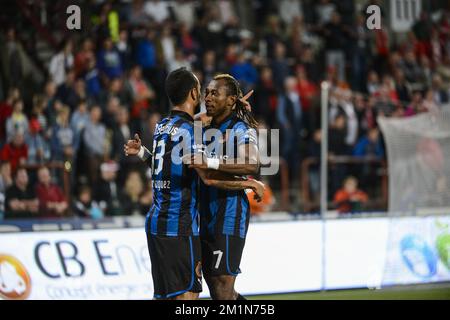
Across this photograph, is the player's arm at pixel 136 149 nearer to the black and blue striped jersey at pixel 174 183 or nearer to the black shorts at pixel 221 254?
the black and blue striped jersey at pixel 174 183

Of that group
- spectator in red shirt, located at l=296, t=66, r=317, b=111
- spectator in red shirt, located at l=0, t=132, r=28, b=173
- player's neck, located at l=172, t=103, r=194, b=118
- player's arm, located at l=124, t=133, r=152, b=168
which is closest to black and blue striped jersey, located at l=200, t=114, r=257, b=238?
player's neck, located at l=172, t=103, r=194, b=118

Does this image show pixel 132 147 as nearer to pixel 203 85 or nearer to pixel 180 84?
pixel 180 84

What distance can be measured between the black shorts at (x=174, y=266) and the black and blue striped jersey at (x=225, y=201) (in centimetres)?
44

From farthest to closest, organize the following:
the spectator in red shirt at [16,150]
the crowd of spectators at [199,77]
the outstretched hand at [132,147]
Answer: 1. the crowd of spectators at [199,77]
2. the spectator in red shirt at [16,150]
3. the outstretched hand at [132,147]

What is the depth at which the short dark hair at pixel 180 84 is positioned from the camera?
7621mm

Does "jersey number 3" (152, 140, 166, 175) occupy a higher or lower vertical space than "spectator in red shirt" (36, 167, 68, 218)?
higher

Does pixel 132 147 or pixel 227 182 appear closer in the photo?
pixel 227 182

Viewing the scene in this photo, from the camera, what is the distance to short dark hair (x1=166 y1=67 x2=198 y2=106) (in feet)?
25.0

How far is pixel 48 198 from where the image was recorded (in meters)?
13.8

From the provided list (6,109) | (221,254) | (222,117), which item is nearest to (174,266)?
(221,254)

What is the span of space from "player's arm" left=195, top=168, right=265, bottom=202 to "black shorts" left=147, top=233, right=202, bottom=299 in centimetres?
50

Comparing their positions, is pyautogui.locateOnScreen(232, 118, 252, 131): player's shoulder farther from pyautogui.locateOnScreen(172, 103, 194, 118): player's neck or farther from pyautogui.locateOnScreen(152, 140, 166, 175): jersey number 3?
pyautogui.locateOnScreen(152, 140, 166, 175): jersey number 3

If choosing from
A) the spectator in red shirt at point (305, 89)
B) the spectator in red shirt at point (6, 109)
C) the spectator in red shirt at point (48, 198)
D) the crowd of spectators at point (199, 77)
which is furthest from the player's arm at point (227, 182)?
the spectator in red shirt at point (305, 89)

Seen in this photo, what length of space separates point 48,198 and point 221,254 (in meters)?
6.49
